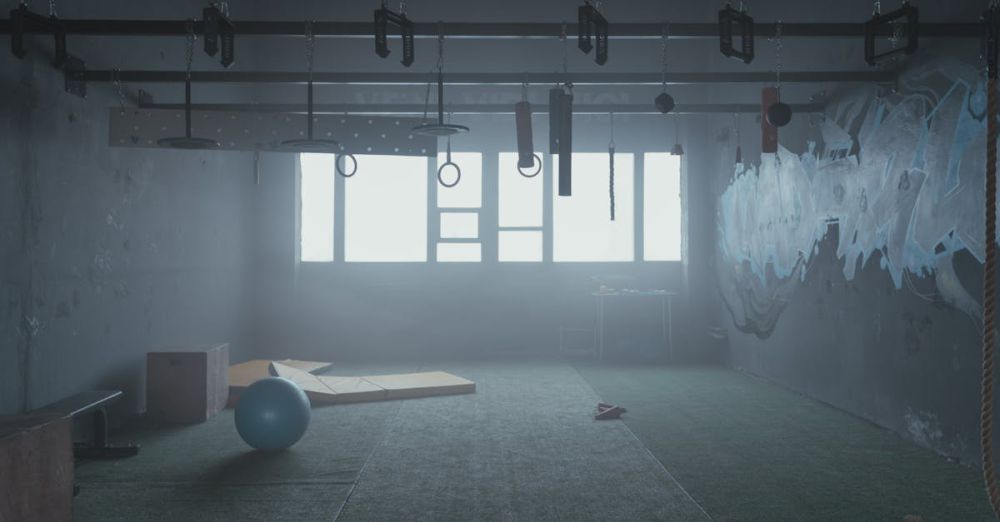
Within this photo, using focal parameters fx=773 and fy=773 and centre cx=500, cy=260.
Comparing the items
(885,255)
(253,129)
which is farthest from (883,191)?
(253,129)

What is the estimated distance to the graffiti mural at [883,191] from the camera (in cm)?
442

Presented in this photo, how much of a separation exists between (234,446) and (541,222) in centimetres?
561

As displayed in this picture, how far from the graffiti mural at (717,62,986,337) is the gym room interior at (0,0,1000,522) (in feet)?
0.10

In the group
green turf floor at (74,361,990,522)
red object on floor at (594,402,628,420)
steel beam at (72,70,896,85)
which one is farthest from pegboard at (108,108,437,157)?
red object on floor at (594,402,628,420)

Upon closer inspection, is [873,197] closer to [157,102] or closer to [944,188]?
[944,188]

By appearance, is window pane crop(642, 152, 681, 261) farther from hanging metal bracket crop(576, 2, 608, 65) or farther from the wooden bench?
the wooden bench

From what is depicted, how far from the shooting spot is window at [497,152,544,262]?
980 centimetres

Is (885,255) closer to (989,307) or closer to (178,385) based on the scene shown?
(989,307)

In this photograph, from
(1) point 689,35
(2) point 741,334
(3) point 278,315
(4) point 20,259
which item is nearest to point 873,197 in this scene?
(1) point 689,35

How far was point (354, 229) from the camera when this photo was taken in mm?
9688

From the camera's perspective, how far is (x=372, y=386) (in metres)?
6.75

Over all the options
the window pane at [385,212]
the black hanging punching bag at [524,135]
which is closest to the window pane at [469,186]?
the window pane at [385,212]

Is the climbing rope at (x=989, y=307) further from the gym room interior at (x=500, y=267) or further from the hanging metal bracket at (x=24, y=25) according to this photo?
the hanging metal bracket at (x=24, y=25)

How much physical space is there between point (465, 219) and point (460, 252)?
42cm
